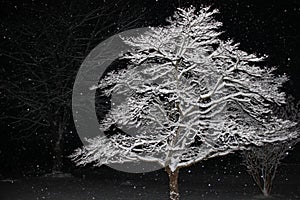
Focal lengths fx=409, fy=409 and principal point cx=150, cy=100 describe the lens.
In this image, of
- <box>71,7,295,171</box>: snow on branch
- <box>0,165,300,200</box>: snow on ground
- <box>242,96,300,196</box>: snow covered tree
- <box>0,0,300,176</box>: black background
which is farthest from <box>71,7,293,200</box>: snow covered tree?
<box>0,0,300,176</box>: black background

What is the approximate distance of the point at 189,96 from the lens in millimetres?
9305

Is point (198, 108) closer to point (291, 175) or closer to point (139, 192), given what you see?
point (139, 192)

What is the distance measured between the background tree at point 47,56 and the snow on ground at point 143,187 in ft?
8.22

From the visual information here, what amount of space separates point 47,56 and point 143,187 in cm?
708

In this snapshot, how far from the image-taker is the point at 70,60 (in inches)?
697

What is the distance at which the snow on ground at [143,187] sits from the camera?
13195mm

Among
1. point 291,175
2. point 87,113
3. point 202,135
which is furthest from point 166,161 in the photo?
point 291,175

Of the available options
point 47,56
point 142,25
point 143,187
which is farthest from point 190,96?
point 142,25

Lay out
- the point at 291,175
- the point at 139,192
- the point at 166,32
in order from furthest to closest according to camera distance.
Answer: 1. the point at 291,175
2. the point at 139,192
3. the point at 166,32

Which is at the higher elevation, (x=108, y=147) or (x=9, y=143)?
(x=9, y=143)

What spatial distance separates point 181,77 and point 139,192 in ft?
19.4

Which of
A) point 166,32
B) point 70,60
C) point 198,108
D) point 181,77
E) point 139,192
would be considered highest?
point 70,60

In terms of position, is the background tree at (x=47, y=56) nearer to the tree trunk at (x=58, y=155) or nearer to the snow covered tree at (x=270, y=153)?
the tree trunk at (x=58, y=155)

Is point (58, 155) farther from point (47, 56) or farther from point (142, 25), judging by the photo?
point (142, 25)
